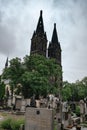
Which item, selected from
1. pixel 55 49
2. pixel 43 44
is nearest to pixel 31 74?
pixel 43 44

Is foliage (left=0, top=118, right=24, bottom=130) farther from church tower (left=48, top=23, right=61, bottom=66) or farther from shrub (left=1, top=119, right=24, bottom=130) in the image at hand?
church tower (left=48, top=23, right=61, bottom=66)

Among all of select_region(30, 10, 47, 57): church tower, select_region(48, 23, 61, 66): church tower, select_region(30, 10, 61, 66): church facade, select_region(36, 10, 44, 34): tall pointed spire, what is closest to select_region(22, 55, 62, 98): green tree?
select_region(30, 10, 47, 57): church tower

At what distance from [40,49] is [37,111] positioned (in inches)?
2223

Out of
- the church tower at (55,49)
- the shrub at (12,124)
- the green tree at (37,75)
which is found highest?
the church tower at (55,49)

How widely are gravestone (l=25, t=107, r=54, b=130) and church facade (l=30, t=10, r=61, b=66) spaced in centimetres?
5480

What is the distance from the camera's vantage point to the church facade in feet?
208

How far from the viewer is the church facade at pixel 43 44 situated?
63.2 m

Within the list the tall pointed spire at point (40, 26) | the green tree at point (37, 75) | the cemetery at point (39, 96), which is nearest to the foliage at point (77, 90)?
the cemetery at point (39, 96)

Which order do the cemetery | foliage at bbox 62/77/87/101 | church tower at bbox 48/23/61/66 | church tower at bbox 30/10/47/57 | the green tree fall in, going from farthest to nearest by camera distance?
church tower at bbox 48/23/61/66 → church tower at bbox 30/10/47/57 → foliage at bbox 62/77/87/101 → the green tree → the cemetery

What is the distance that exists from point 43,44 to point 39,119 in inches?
2300

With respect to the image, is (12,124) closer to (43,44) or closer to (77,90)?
(77,90)

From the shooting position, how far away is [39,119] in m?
7.07

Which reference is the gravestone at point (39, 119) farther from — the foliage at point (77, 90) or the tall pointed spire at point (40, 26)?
the tall pointed spire at point (40, 26)

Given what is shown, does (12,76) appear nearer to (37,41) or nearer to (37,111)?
(37,111)
